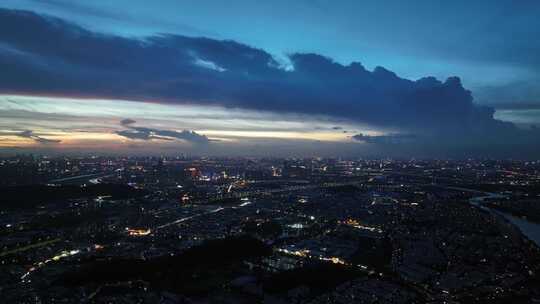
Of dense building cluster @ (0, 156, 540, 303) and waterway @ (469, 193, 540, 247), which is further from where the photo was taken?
waterway @ (469, 193, 540, 247)

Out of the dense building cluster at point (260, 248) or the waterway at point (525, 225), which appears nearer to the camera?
the dense building cluster at point (260, 248)

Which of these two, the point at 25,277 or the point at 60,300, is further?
the point at 25,277

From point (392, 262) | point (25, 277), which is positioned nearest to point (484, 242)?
point (392, 262)

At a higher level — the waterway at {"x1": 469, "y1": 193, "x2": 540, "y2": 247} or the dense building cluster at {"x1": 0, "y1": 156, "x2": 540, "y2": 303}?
the waterway at {"x1": 469, "y1": 193, "x2": 540, "y2": 247}

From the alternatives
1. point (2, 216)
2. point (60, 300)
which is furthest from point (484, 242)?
point (2, 216)

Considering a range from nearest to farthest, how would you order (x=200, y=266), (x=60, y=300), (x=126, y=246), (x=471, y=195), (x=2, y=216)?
(x=60, y=300) → (x=200, y=266) → (x=126, y=246) → (x=2, y=216) → (x=471, y=195)

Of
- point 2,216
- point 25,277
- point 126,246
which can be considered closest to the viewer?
Answer: point 25,277

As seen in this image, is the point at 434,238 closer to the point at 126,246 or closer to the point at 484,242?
the point at 484,242

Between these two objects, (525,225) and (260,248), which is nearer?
(260,248)

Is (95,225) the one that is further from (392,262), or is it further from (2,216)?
(392,262)

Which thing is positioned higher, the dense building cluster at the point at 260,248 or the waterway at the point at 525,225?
the waterway at the point at 525,225
